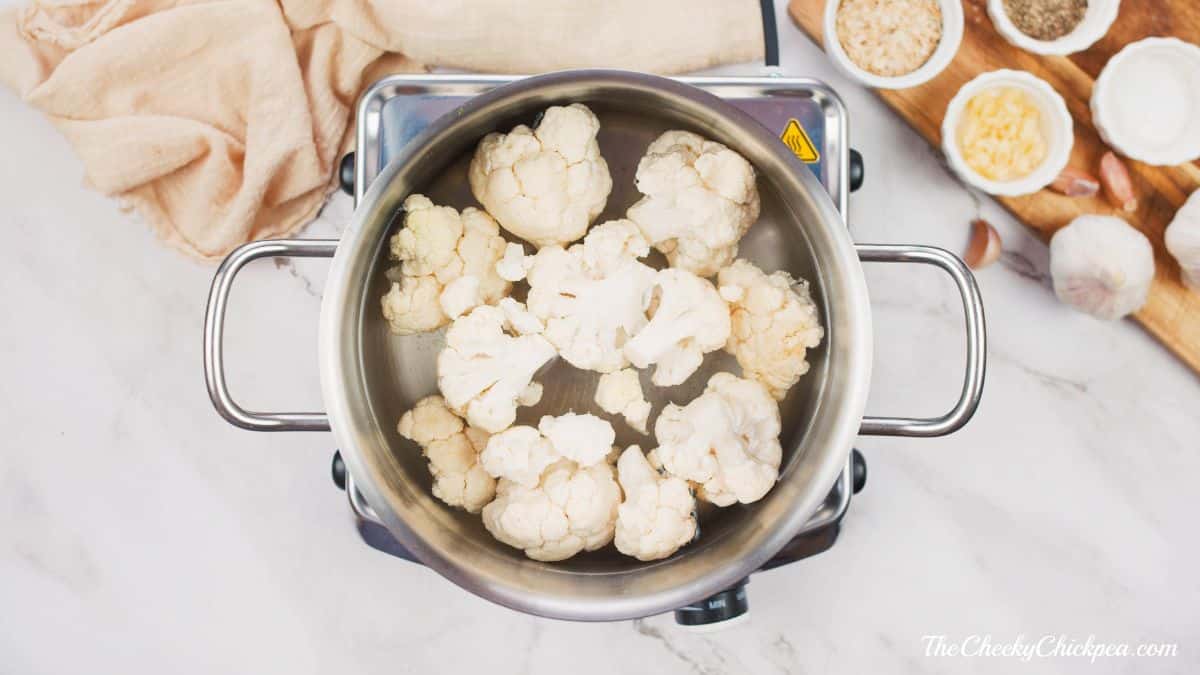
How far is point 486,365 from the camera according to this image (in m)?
0.79

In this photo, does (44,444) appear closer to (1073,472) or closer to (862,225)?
(862,225)

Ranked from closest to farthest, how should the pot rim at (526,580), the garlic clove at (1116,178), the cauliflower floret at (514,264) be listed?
the pot rim at (526,580), the cauliflower floret at (514,264), the garlic clove at (1116,178)

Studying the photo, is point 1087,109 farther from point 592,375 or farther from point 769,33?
point 592,375

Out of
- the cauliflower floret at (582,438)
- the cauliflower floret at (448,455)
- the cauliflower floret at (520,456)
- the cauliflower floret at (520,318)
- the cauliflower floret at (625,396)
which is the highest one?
the cauliflower floret at (520,318)

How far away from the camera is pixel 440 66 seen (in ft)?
3.13

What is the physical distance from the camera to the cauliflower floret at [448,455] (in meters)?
0.81

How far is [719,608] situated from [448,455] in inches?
12.3

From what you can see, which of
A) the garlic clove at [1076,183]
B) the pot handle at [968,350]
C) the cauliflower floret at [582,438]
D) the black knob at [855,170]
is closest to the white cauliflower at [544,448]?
the cauliflower floret at [582,438]

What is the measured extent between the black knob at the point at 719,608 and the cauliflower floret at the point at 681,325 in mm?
232

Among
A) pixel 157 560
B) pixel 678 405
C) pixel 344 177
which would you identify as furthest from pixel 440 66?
pixel 157 560

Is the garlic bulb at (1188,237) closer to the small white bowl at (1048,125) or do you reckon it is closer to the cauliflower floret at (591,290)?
the small white bowl at (1048,125)

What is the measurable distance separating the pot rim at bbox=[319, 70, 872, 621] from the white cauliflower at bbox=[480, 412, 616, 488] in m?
0.09

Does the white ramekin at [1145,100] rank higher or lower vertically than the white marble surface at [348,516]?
higher

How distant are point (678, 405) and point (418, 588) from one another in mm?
412
